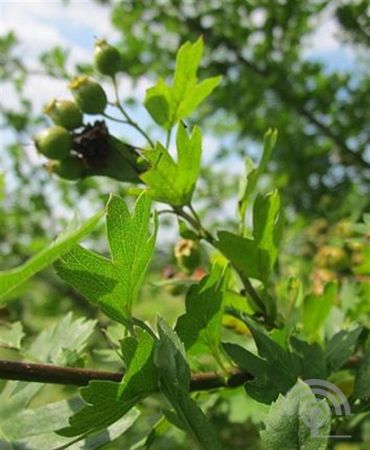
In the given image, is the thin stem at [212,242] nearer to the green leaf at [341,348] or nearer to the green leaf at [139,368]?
the green leaf at [341,348]

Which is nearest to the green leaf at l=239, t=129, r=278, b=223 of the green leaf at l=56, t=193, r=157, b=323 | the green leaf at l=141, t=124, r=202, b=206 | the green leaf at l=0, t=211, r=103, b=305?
the green leaf at l=141, t=124, r=202, b=206

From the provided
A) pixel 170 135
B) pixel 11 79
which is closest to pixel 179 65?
pixel 170 135

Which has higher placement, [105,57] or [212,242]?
[105,57]

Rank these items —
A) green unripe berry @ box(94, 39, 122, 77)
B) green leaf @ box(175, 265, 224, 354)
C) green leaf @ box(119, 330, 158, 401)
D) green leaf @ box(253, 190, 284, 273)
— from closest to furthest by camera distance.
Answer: green leaf @ box(119, 330, 158, 401), green leaf @ box(175, 265, 224, 354), green leaf @ box(253, 190, 284, 273), green unripe berry @ box(94, 39, 122, 77)

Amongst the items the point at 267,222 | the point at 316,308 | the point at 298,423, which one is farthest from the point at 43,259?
the point at 316,308

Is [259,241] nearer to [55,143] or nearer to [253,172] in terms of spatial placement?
[253,172]

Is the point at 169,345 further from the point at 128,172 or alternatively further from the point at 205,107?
the point at 205,107

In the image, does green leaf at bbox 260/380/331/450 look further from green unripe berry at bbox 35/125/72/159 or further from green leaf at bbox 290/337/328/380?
Answer: green unripe berry at bbox 35/125/72/159
